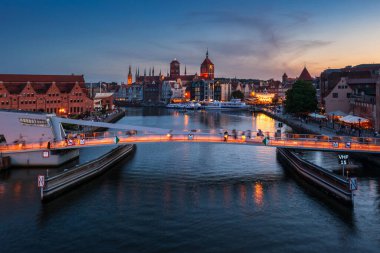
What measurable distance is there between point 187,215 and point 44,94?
7537 cm

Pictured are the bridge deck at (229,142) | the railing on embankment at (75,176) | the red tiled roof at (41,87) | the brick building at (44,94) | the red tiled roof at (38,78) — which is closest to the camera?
the railing on embankment at (75,176)

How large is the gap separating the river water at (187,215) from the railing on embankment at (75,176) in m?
0.81

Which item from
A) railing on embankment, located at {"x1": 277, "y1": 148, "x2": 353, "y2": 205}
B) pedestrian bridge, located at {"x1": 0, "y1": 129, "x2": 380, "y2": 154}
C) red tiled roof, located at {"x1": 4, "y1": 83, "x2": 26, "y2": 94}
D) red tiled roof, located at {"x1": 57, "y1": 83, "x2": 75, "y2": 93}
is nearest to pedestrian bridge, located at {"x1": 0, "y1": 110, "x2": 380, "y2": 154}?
pedestrian bridge, located at {"x1": 0, "y1": 129, "x2": 380, "y2": 154}

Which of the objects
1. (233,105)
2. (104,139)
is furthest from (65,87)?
(233,105)

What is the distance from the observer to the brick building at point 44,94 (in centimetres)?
8875

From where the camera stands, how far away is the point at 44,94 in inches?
3718

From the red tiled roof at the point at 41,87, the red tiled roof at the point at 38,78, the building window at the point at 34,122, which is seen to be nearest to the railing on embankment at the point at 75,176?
the building window at the point at 34,122

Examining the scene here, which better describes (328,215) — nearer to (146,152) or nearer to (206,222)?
(206,222)

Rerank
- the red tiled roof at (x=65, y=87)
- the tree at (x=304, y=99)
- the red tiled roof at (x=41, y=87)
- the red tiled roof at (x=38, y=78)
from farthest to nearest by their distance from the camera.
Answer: the red tiled roof at (x=65, y=87), the red tiled roof at (x=41, y=87), the red tiled roof at (x=38, y=78), the tree at (x=304, y=99)

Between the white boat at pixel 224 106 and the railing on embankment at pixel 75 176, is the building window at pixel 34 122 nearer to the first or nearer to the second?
the railing on embankment at pixel 75 176

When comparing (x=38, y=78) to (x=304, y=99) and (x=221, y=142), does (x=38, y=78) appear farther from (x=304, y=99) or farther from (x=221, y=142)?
(x=221, y=142)

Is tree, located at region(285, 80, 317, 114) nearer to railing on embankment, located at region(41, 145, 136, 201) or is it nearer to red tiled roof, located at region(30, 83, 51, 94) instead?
railing on embankment, located at region(41, 145, 136, 201)

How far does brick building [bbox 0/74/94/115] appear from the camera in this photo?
88750mm

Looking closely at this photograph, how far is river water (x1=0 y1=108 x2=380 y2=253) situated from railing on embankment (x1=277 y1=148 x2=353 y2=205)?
1.00 meters
